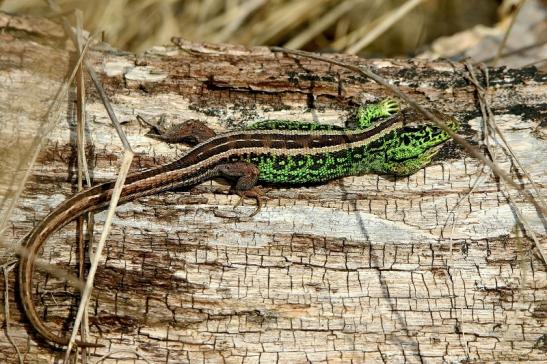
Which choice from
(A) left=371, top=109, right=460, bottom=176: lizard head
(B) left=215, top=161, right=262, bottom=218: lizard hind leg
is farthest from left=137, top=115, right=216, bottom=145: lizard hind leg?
(A) left=371, top=109, right=460, bottom=176: lizard head

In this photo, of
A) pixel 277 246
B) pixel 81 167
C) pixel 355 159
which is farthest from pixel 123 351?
pixel 355 159

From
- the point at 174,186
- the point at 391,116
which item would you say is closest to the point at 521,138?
the point at 391,116

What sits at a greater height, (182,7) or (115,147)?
(182,7)

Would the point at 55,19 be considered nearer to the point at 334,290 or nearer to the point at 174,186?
the point at 174,186

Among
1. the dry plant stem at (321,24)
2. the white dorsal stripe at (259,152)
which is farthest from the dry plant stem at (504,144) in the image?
the dry plant stem at (321,24)

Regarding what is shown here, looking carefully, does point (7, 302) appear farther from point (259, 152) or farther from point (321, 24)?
point (321, 24)

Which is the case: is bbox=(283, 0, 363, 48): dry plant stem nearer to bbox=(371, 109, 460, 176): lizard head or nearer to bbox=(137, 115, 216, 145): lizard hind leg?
bbox=(371, 109, 460, 176): lizard head

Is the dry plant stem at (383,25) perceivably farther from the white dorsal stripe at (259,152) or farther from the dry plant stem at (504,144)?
the white dorsal stripe at (259,152)
